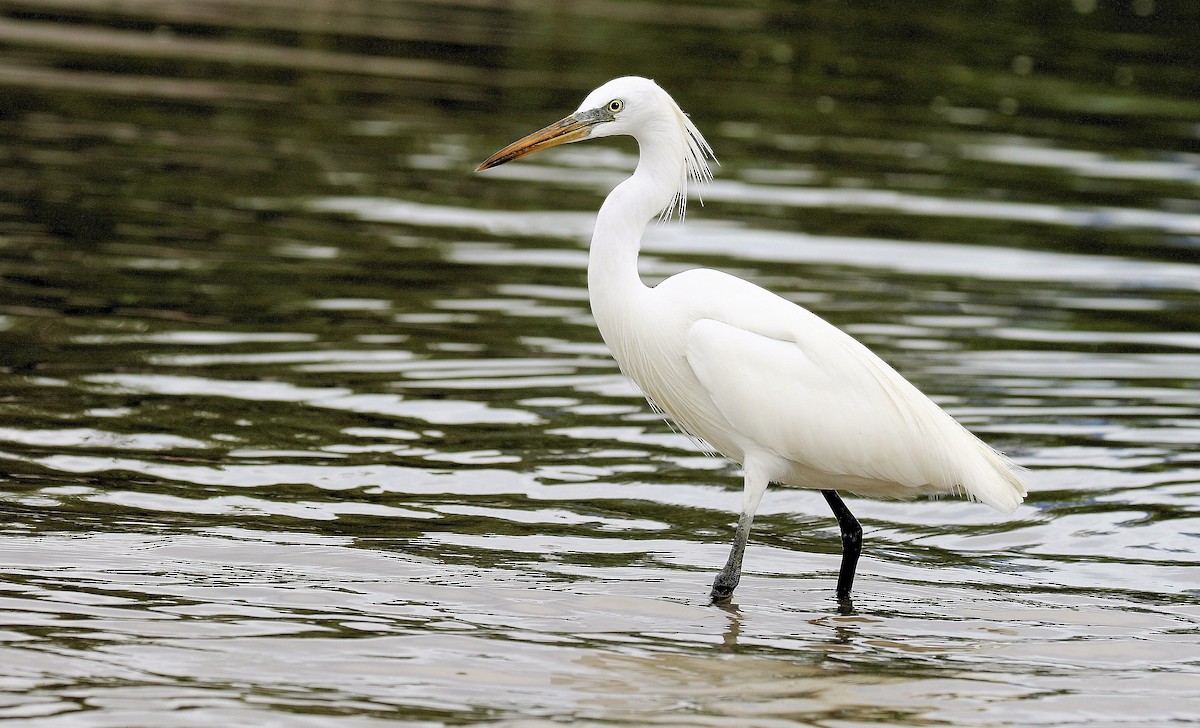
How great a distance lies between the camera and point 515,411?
11281 millimetres

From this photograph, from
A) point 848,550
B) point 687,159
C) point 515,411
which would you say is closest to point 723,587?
point 848,550

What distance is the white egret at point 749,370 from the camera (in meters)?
8.01

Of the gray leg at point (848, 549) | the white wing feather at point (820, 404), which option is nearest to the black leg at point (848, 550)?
the gray leg at point (848, 549)

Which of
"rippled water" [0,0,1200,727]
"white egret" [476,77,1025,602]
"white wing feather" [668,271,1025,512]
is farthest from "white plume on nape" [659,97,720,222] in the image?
"rippled water" [0,0,1200,727]

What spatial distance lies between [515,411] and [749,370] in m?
3.55

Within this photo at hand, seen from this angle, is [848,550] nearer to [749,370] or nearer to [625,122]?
[749,370]

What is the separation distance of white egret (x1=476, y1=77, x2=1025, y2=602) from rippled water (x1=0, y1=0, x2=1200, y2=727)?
656mm

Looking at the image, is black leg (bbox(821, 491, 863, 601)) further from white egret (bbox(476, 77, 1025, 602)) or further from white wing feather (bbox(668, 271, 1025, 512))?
white wing feather (bbox(668, 271, 1025, 512))

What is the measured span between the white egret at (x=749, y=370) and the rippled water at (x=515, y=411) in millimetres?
656

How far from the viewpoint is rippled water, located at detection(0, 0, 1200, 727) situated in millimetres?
6930

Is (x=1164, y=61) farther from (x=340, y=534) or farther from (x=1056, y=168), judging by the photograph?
(x=340, y=534)

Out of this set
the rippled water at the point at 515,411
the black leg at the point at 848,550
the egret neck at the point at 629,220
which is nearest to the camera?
the rippled water at the point at 515,411

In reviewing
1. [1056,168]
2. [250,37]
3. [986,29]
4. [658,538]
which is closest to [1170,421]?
[658,538]

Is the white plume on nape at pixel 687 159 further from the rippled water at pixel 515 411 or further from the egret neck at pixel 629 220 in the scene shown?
the rippled water at pixel 515 411
